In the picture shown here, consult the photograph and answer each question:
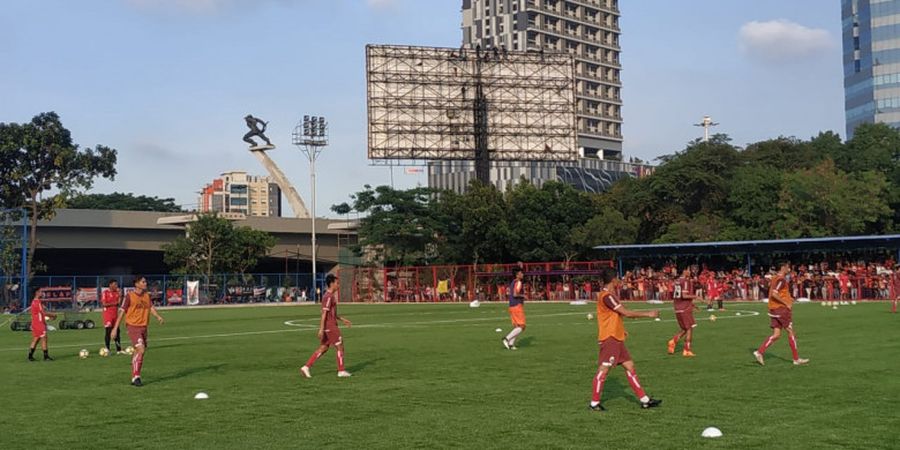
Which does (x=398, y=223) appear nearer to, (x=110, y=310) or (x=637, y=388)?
(x=110, y=310)

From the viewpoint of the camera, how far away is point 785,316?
19531 millimetres

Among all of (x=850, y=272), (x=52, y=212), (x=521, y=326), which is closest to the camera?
(x=521, y=326)

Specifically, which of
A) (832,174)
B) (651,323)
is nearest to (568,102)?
(832,174)

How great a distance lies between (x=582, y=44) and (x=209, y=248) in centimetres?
9714

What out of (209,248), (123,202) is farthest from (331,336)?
(123,202)

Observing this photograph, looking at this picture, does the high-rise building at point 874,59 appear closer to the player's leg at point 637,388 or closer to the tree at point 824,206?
the tree at point 824,206

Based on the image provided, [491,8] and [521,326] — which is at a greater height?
[491,8]

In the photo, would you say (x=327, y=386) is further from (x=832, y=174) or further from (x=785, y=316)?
(x=832, y=174)

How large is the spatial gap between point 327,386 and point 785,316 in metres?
9.52

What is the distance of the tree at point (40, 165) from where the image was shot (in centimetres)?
7350

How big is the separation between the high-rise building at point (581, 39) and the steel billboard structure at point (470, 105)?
69.2 meters

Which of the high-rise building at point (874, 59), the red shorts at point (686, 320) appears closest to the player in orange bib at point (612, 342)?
the red shorts at point (686, 320)

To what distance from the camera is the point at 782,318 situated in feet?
64.1

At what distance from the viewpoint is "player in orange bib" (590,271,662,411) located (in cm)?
1360
